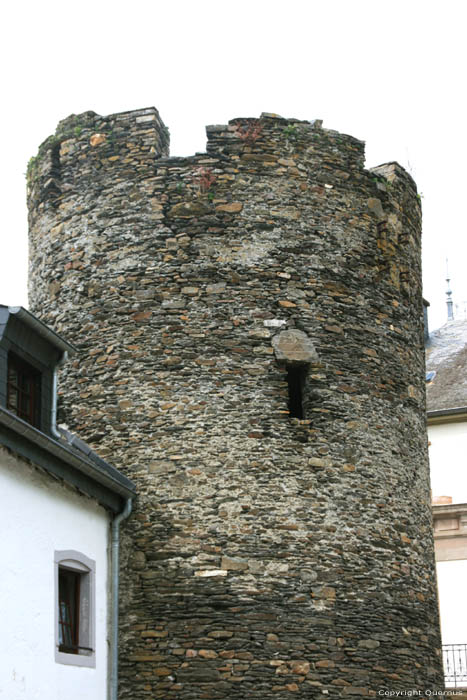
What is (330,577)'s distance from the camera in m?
11.8

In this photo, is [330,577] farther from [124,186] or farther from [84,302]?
[124,186]

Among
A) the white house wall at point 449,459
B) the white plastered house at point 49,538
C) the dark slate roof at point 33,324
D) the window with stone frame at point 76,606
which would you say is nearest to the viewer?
the white plastered house at point 49,538

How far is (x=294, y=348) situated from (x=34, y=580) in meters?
4.17

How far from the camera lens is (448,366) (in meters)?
26.4

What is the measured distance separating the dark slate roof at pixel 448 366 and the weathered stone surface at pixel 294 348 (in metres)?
12.5

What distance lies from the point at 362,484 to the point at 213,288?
110 inches

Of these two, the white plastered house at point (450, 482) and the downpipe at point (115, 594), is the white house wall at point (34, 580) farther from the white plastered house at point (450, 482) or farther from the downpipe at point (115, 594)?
the white plastered house at point (450, 482)

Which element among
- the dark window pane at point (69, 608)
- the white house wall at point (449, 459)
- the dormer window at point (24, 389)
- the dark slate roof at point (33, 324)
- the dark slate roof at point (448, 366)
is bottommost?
the dark window pane at point (69, 608)

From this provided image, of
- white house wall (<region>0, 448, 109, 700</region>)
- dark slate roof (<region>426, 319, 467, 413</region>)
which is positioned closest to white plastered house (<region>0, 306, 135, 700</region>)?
white house wall (<region>0, 448, 109, 700</region>)

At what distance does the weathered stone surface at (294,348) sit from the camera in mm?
12523

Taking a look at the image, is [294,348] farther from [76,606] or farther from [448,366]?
[448,366]

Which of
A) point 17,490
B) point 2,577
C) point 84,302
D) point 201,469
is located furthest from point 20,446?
point 84,302

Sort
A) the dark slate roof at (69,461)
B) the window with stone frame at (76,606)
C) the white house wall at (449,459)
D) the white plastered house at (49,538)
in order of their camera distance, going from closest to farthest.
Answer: the white plastered house at (49,538)
the dark slate roof at (69,461)
the window with stone frame at (76,606)
the white house wall at (449,459)

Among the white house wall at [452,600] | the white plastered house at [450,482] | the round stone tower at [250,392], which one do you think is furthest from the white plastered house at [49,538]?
the white house wall at [452,600]
